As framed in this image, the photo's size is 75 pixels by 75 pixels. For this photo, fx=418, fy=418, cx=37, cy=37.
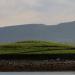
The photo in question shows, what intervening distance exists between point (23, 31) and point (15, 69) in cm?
13771

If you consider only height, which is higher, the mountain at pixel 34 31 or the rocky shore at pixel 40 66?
the mountain at pixel 34 31

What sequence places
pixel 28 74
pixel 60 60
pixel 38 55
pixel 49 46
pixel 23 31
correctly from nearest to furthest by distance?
pixel 28 74 < pixel 60 60 < pixel 38 55 < pixel 49 46 < pixel 23 31

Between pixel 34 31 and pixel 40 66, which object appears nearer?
pixel 40 66

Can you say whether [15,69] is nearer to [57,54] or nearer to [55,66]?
[55,66]

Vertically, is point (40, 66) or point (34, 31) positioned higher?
point (34, 31)

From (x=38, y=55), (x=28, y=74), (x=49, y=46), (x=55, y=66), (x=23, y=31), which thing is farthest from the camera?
(x=23, y=31)

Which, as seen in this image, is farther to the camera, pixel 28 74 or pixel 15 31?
pixel 15 31

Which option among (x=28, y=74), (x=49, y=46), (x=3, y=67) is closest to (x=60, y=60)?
(x=3, y=67)

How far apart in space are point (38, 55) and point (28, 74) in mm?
8758

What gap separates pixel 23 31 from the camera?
163000mm

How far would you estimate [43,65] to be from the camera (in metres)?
25.9

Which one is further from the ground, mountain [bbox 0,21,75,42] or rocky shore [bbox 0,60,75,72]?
mountain [bbox 0,21,75,42]

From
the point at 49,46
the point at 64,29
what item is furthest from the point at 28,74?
the point at 64,29

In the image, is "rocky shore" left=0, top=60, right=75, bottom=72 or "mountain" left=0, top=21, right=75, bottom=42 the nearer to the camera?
"rocky shore" left=0, top=60, right=75, bottom=72
